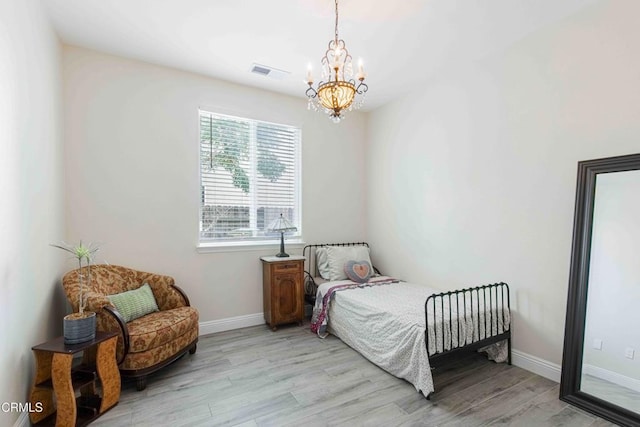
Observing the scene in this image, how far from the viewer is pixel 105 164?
3.07m

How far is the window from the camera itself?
3666 millimetres

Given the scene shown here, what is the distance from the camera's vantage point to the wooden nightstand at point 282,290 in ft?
12.0

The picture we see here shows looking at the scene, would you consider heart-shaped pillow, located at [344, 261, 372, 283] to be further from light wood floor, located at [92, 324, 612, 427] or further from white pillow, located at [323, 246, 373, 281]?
light wood floor, located at [92, 324, 612, 427]

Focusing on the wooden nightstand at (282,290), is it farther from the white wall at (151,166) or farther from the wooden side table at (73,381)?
the wooden side table at (73,381)

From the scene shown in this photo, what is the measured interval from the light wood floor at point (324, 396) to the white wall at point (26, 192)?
29.4 inches

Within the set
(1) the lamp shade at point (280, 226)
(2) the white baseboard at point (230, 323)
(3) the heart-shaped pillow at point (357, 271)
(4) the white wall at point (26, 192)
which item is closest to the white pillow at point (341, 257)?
(3) the heart-shaped pillow at point (357, 271)

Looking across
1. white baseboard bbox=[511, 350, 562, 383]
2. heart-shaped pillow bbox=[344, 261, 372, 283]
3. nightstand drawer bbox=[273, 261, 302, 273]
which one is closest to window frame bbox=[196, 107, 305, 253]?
nightstand drawer bbox=[273, 261, 302, 273]

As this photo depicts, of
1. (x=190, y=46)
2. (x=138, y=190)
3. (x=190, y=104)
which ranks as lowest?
(x=138, y=190)

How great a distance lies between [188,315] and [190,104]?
227 centimetres

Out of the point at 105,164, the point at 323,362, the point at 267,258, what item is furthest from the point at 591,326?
the point at 105,164

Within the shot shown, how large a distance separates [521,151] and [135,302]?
3702 mm

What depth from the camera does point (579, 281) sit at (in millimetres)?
2322

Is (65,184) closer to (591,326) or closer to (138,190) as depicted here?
(138,190)

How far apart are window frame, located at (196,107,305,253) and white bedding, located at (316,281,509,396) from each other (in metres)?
0.88
